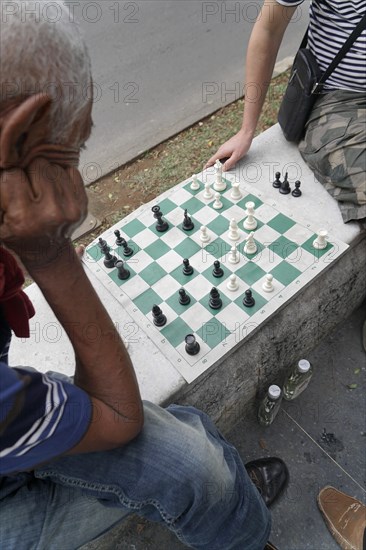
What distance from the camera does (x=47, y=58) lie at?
0.73 meters

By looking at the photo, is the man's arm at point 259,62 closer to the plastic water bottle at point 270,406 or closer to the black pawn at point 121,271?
the black pawn at point 121,271

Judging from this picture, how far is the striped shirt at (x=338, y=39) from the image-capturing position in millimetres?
2014

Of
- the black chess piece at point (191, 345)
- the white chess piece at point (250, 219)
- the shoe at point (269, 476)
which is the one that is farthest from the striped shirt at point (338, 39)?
the shoe at point (269, 476)

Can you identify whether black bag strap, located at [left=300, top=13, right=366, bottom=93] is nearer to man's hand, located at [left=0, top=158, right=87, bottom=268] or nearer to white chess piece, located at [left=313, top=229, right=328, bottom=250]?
white chess piece, located at [left=313, top=229, right=328, bottom=250]

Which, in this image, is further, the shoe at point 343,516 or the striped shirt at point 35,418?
the shoe at point 343,516

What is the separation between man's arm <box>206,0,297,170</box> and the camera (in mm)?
2080

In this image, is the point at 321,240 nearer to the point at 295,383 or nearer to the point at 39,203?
the point at 295,383

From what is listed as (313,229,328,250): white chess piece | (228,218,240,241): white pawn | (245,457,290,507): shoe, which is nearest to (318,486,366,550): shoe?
(245,457,290,507): shoe

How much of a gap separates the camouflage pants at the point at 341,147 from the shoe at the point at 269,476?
122 centimetres

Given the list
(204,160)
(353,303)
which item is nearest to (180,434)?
(353,303)

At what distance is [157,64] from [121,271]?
326cm

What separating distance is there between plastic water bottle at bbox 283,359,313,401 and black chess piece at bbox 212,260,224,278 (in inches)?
21.5

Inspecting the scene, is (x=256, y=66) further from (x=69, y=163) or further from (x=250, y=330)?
(x=69, y=163)

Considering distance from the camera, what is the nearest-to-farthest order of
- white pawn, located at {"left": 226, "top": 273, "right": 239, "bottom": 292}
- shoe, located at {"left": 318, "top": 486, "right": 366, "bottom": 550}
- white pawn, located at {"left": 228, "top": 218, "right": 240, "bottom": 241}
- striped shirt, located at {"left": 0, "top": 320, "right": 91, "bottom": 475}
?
1. striped shirt, located at {"left": 0, "top": 320, "right": 91, "bottom": 475}
2. shoe, located at {"left": 318, "top": 486, "right": 366, "bottom": 550}
3. white pawn, located at {"left": 226, "top": 273, "right": 239, "bottom": 292}
4. white pawn, located at {"left": 228, "top": 218, "right": 240, "bottom": 241}
